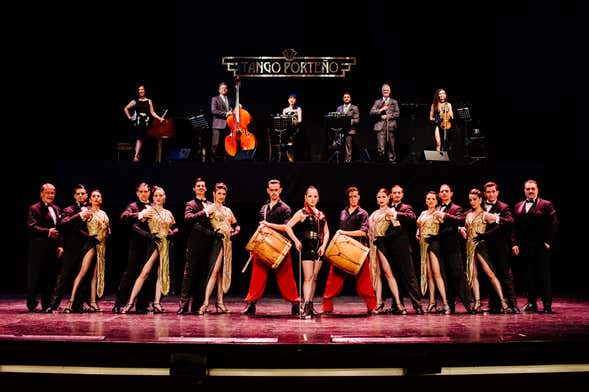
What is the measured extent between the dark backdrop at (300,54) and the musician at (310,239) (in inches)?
180

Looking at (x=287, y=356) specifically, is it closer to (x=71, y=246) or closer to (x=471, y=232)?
(x=471, y=232)

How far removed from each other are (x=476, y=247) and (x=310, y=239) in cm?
215

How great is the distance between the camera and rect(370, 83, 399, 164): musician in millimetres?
11377

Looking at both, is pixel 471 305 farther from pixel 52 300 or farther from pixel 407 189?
pixel 52 300

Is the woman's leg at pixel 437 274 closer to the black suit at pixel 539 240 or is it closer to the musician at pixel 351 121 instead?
the black suit at pixel 539 240

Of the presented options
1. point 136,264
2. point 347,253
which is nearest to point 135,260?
point 136,264

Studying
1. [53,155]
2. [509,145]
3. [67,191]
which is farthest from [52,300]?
[509,145]

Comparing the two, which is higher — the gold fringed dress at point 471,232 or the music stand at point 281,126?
the music stand at point 281,126

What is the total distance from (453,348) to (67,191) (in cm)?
717

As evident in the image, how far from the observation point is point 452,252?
26.3 ft

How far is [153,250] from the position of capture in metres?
8.05

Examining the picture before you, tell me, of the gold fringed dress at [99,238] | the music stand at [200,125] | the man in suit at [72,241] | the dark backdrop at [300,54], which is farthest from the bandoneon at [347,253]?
the dark backdrop at [300,54]

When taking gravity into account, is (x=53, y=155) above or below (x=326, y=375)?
Result: above

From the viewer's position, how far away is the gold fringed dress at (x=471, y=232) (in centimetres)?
805
